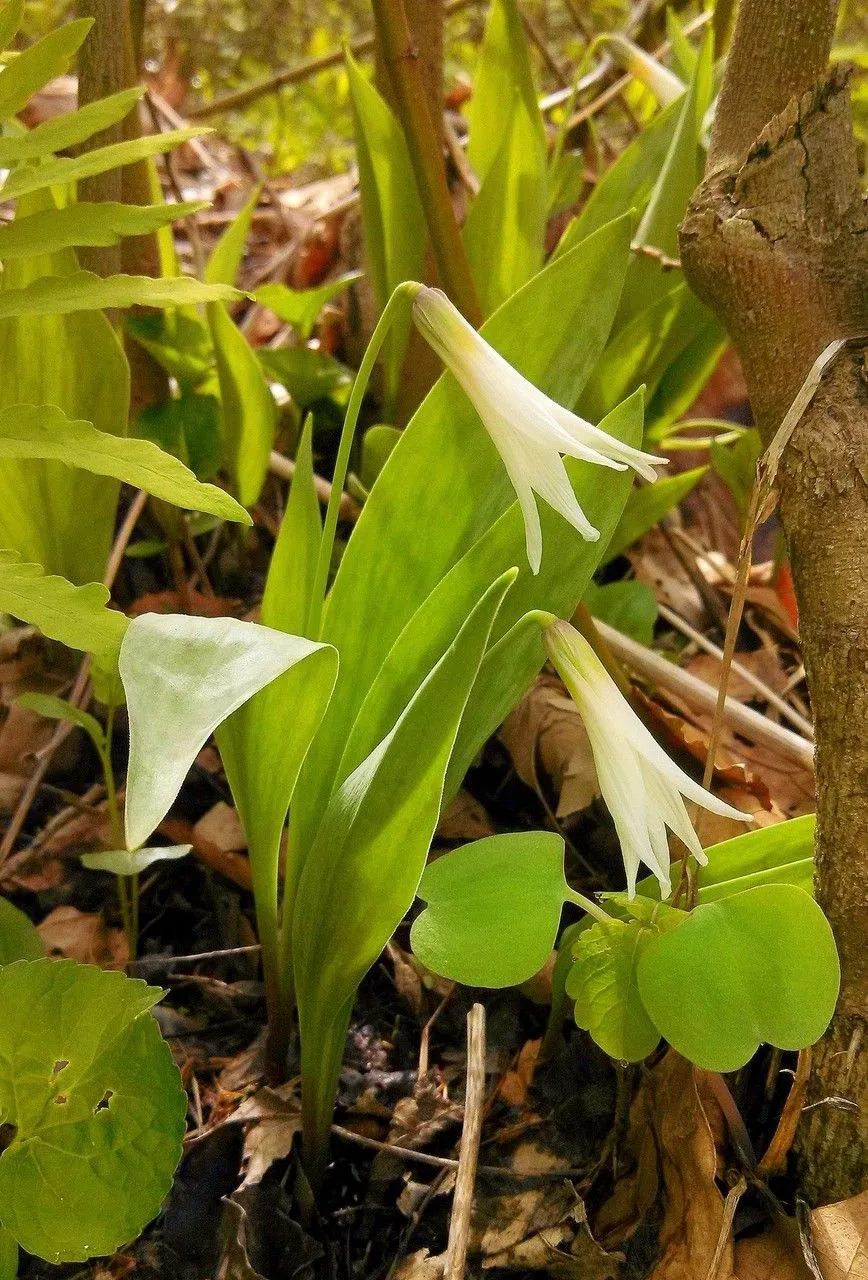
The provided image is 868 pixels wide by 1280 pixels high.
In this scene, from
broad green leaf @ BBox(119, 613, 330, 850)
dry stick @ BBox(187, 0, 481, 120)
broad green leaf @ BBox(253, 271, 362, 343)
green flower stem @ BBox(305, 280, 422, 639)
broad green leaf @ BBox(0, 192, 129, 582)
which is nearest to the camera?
broad green leaf @ BBox(119, 613, 330, 850)

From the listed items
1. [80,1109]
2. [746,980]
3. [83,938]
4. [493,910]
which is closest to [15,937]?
[83,938]

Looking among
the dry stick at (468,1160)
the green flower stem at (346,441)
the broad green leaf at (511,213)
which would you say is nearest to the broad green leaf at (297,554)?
the green flower stem at (346,441)

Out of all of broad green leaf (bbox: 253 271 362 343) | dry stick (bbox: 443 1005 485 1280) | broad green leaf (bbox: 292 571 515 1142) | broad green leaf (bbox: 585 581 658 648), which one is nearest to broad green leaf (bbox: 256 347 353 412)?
broad green leaf (bbox: 253 271 362 343)

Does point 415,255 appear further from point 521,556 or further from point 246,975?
point 246,975

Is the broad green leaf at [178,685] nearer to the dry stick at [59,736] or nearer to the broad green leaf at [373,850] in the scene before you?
the broad green leaf at [373,850]

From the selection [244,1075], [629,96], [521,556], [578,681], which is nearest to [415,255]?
[521,556]

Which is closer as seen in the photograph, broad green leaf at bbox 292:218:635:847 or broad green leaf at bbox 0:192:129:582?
broad green leaf at bbox 292:218:635:847

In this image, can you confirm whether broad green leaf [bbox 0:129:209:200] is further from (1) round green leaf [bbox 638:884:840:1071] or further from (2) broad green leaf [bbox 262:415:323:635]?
(1) round green leaf [bbox 638:884:840:1071]
